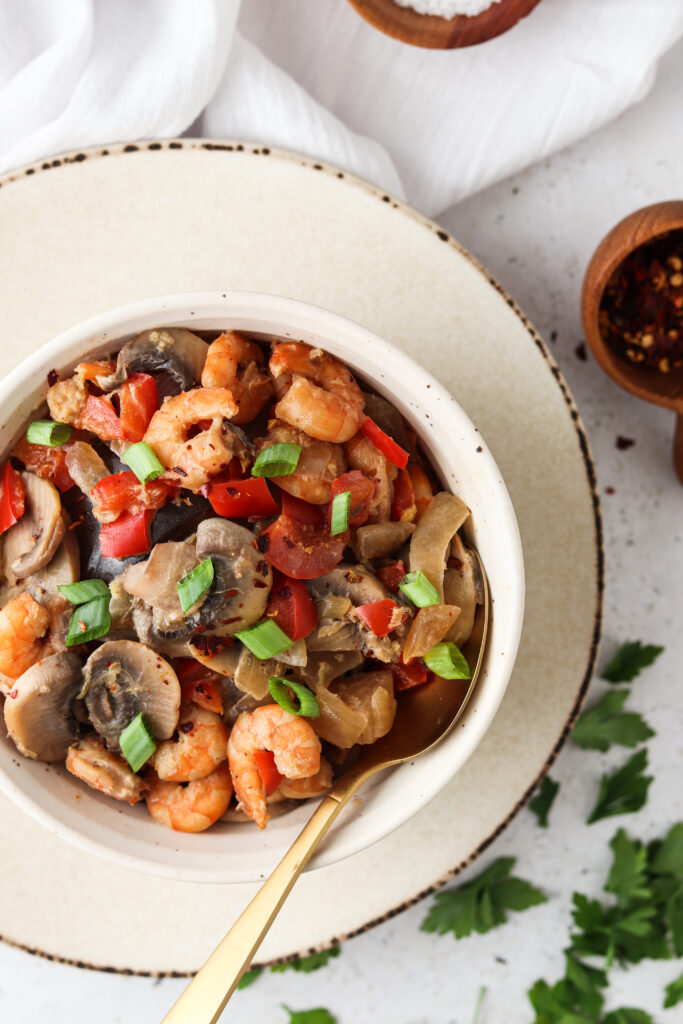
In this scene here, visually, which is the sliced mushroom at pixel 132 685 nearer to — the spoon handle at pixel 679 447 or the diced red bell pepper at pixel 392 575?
the diced red bell pepper at pixel 392 575

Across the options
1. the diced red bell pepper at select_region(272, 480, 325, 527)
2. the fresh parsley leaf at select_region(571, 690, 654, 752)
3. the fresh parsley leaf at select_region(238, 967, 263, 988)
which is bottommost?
the fresh parsley leaf at select_region(238, 967, 263, 988)

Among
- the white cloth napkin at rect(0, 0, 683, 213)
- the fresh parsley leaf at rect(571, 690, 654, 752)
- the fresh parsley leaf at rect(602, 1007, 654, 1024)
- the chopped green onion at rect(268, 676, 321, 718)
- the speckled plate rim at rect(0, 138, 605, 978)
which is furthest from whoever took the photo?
the fresh parsley leaf at rect(602, 1007, 654, 1024)

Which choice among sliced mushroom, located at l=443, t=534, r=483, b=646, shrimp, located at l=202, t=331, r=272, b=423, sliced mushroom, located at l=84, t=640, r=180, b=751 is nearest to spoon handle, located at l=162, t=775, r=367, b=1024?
sliced mushroom, located at l=84, t=640, r=180, b=751

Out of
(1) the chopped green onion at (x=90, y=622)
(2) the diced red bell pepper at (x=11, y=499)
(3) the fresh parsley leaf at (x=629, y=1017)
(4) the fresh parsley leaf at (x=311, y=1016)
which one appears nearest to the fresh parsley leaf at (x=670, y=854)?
(3) the fresh parsley leaf at (x=629, y=1017)

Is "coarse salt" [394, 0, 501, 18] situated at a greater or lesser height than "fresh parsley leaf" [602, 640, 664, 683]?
greater

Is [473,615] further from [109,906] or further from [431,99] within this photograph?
[431,99]

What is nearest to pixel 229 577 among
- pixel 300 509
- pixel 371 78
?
pixel 300 509

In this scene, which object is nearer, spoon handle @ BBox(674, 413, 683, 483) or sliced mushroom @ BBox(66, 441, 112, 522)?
sliced mushroom @ BBox(66, 441, 112, 522)

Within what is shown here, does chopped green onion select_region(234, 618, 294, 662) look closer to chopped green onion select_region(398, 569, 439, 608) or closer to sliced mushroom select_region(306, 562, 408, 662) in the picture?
sliced mushroom select_region(306, 562, 408, 662)
